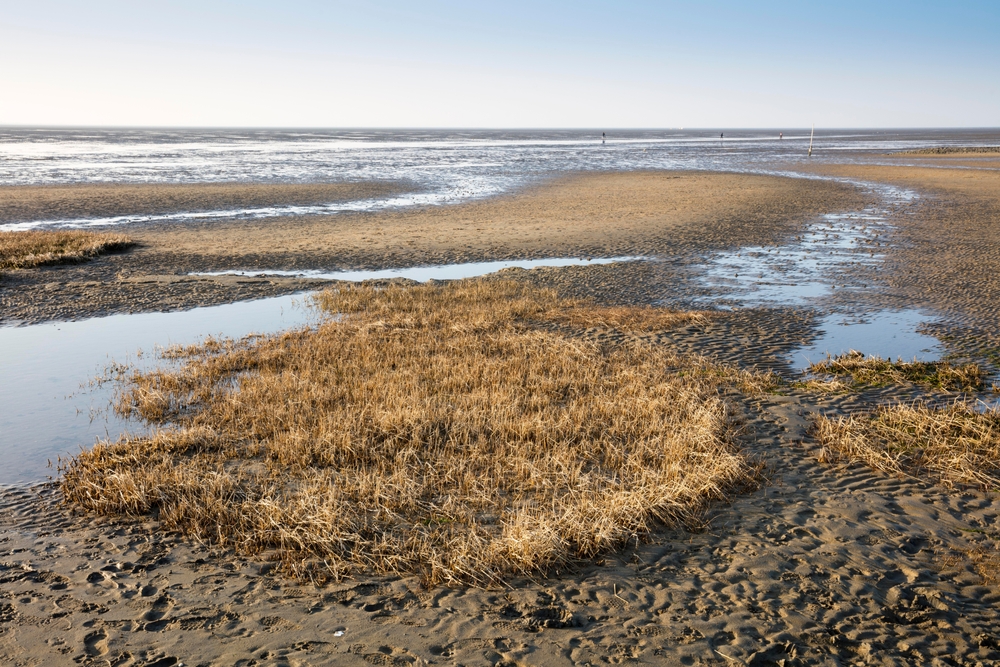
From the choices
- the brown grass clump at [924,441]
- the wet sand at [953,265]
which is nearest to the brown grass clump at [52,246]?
the brown grass clump at [924,441]

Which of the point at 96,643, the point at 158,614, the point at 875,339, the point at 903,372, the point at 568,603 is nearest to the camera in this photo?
the point at 96,643

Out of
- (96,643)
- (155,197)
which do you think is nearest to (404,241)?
(155,197)

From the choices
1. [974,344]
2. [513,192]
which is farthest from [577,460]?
[513,192]

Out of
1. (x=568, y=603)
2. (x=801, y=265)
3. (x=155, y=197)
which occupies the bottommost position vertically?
(x=568, y=603)

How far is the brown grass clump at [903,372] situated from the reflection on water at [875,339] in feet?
1.80

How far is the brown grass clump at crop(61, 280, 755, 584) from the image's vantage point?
7.11 m

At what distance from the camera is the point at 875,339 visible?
48.2 ft

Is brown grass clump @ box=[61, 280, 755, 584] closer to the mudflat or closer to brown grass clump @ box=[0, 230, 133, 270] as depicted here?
brown grass clump @ box=[0, 230, 133, 270]

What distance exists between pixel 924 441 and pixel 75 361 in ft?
49.5

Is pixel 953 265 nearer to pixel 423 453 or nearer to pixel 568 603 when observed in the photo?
pixel 423 453

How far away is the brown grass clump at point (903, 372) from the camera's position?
11633mm

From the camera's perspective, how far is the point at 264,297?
62.1 feet

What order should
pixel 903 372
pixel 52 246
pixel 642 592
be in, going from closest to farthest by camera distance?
1. pixel 642 592
2. pixel 903 372
3. pixel 52 246

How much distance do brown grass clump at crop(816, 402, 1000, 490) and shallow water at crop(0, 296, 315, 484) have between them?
34.3 ft
